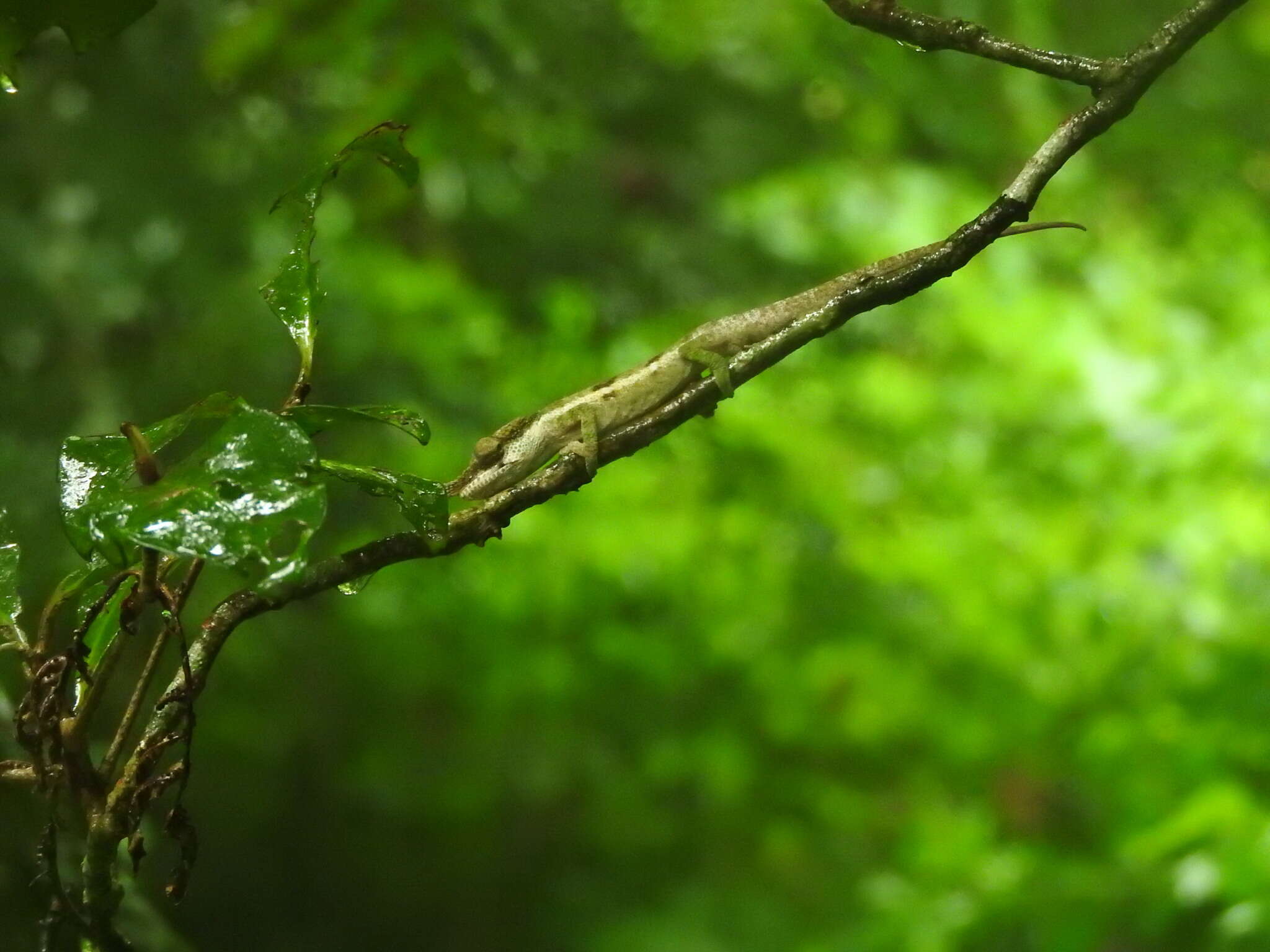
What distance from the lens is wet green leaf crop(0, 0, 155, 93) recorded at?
92cm

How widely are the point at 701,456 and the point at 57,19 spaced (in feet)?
5.75

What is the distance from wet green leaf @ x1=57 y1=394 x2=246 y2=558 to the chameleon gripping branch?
122 mm

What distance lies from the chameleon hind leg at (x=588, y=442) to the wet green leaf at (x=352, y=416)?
0.41ft

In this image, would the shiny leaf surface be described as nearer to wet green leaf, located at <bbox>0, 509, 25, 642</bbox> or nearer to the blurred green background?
wet green leaf, located at <bbox>0, 509, 25, 642</bbox>

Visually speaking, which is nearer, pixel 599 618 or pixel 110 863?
pixel 110 863

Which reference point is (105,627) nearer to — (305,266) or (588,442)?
(305,266)

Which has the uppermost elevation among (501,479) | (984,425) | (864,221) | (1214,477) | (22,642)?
(864,221)

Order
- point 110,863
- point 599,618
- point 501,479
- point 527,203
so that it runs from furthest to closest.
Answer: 1. point 599,618
2. point 527,203
3. point 501,479
4. point 110,863

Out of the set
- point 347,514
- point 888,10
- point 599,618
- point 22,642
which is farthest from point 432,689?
point 888,10

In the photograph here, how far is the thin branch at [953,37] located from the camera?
88cm

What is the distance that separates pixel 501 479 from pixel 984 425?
2363mm

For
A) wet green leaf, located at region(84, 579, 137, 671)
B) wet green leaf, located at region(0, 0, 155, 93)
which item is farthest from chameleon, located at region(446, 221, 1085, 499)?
wet green leaf, located at region(0, 0, 155, 93)

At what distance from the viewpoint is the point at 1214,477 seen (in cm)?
302

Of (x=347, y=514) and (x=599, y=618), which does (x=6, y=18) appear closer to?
(x=347, y=514)
